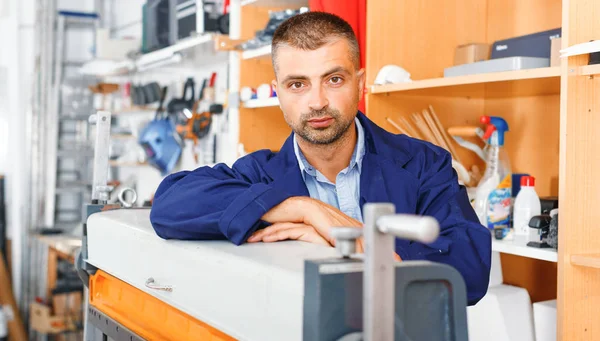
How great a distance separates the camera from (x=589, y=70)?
1685mm

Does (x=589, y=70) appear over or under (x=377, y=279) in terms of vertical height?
over

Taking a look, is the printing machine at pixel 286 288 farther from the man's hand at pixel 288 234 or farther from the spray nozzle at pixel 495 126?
the spray nozzle at pixel 495 126

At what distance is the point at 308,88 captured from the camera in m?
1.48

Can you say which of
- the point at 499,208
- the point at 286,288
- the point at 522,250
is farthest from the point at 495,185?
the point at 286,288

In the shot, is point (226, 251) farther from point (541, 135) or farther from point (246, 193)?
point (541, 135)

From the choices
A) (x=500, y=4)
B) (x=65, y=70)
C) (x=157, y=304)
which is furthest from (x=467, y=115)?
(x=65, y=70)

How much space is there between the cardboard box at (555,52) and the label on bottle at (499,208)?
465mm

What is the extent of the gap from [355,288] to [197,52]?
3140mm

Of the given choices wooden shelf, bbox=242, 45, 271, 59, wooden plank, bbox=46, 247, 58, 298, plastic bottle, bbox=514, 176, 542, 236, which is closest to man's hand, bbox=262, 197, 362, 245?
plastic bottle, bbox=514, 176, 542, 236

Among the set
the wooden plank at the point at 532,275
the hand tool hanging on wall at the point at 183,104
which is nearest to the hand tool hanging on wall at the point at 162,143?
the hand tool hanging on wall at the point at 183,104

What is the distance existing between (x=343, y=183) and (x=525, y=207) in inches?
29.1

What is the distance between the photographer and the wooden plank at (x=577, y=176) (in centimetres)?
170

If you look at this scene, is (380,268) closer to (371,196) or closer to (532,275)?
(371,196)

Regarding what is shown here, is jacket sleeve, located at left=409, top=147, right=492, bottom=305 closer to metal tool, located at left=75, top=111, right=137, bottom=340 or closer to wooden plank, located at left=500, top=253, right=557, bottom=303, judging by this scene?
metal tool, located at left=75, top=111, right=137, bottom=340
